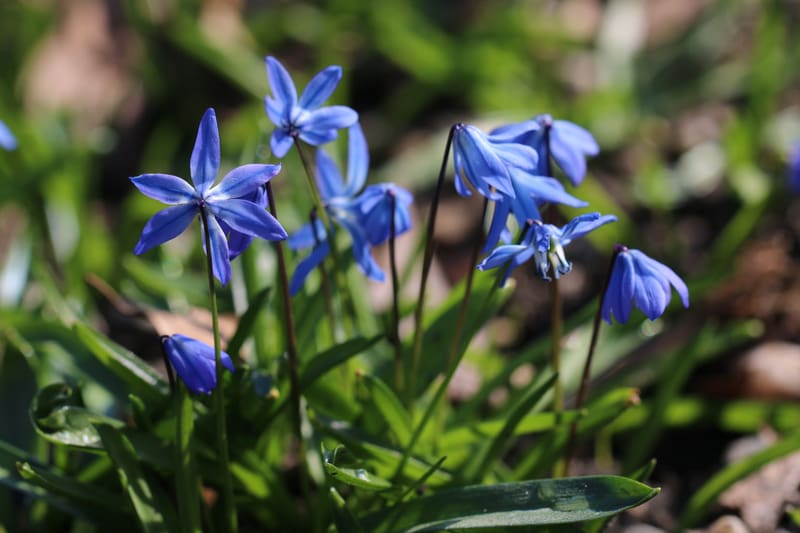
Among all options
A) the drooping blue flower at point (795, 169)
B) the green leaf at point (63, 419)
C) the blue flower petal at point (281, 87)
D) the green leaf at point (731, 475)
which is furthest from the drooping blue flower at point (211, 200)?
the drooping blue flower at point (795, 169)

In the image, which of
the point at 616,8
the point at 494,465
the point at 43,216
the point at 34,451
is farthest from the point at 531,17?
the point at 34,451

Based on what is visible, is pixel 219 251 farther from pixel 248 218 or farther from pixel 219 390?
pixel 219 390

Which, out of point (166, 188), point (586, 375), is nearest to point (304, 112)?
point (166, 188)

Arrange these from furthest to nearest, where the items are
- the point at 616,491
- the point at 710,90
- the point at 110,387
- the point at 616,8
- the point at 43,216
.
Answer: the point at 616,8
the point at 710,90
the point at 43,216
the point at 110,387
the point at 616,491

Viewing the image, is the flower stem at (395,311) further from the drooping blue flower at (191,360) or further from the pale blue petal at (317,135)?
the drooping blue flower at (191,360)

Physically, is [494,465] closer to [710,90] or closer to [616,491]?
[616,491]
